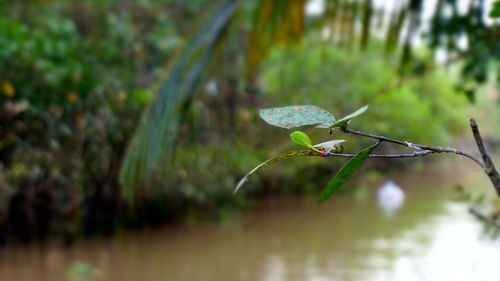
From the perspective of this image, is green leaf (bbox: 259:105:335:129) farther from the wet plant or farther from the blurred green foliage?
the blurred green foliage

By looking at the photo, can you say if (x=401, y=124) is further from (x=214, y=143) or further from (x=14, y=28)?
(x=14, y=28)

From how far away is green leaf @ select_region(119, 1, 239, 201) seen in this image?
1.28m

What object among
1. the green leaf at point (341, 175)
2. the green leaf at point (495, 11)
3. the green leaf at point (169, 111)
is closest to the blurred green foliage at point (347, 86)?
the green leaf at point (169, 111)

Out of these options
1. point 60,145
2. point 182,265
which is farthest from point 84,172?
point 182,265

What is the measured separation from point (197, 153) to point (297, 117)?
518 cm

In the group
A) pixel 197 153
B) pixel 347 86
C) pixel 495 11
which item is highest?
pixel 347 86

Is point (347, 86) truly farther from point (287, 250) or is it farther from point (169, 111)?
point (169, 111)

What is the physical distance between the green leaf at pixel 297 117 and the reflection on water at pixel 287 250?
9.49ft

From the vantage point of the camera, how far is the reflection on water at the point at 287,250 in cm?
465

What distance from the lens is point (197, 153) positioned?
559 centimetres

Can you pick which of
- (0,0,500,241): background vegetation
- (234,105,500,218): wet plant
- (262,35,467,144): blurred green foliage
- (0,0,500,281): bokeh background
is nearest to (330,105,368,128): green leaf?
(234,105,500,218): wet plant

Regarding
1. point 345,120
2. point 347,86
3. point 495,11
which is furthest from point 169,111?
point 347,86

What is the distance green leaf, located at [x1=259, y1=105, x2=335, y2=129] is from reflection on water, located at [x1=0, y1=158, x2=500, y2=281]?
2.89 meters

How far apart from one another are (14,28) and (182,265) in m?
2.33
